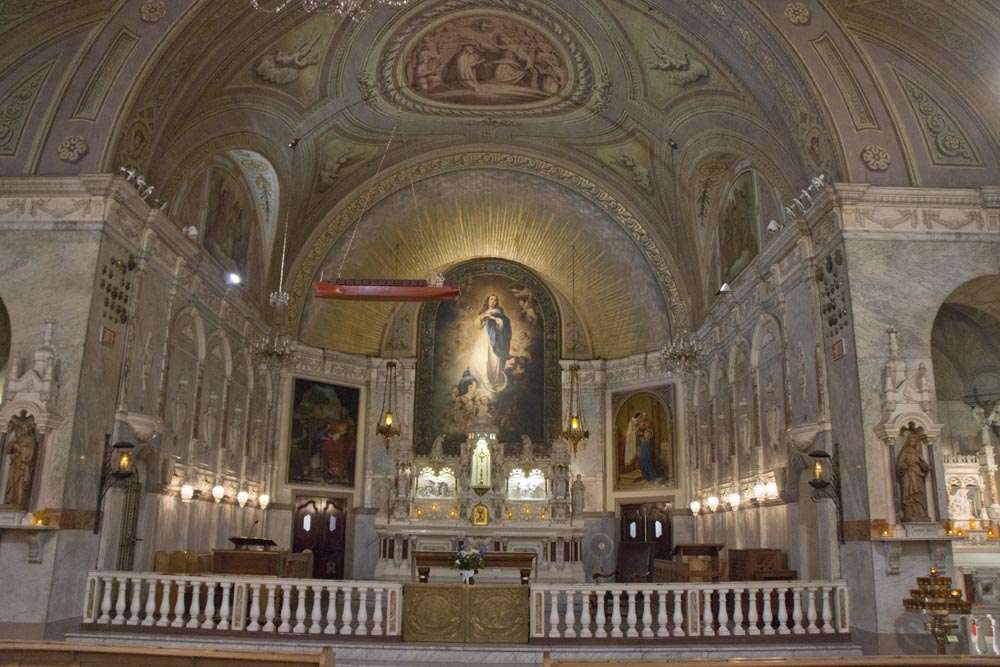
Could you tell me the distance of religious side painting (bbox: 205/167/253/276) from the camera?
58.4 ft

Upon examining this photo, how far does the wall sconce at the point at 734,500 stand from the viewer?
17.4m

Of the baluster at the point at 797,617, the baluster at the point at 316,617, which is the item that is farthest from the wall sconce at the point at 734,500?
the baluster at the point at 316,617

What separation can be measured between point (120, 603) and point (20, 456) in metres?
2.64

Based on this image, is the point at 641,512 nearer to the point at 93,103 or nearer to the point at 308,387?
the point at 308,387

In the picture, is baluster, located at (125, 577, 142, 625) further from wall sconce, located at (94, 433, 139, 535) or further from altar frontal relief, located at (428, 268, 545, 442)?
altar frontal relief, located at (428, 268, 545, 442)

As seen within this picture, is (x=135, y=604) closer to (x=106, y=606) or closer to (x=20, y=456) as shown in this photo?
(x=106, y=606)

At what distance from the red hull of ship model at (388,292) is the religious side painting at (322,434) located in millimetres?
9215

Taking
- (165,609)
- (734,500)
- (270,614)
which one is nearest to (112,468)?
(165,609)

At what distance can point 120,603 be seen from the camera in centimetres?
1171

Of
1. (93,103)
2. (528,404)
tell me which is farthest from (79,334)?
(528,404)

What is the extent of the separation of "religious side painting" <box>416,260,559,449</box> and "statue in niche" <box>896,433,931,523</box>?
1208cm

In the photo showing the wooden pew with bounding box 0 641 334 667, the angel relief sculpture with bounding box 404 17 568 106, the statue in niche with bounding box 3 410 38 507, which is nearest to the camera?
the wooden pew with bounding box 0 641 334 667

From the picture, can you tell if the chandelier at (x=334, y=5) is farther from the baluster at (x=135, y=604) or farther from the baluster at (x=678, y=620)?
the baluster at (x=678, y=620)

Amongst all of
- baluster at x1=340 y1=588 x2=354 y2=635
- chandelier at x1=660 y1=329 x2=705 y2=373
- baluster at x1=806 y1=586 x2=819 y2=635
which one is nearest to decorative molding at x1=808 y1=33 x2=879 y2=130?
chandelier at x1=660 y1=329 x2=705 y2=373
